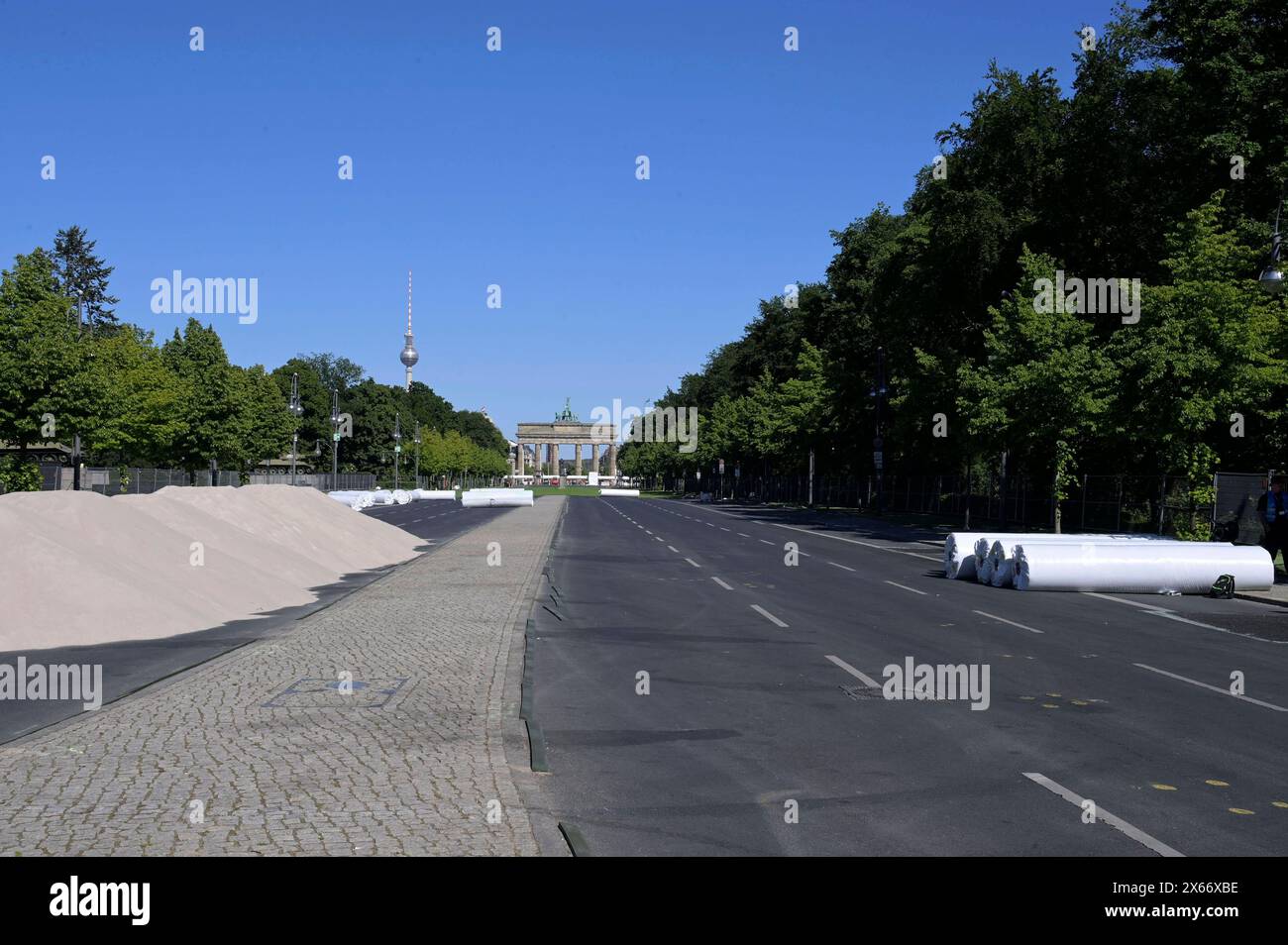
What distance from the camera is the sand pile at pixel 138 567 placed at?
13719 mm

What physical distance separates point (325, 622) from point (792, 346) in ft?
268

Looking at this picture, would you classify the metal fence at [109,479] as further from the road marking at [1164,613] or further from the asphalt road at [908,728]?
the road marking at [1164,613]

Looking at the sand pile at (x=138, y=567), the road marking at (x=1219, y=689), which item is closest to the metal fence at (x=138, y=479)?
the sand pile at (x=138, y=567)

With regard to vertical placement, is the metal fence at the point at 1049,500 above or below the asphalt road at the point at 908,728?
above

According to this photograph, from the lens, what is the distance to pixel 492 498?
73812mm

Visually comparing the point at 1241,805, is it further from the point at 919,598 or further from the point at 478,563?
the point at 478,563

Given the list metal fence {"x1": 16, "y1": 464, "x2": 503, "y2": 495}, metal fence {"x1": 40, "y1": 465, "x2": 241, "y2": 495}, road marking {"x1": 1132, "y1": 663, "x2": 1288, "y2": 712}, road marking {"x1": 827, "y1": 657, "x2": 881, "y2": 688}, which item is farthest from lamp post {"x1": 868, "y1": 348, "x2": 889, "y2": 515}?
road marking {"x1": 827, "y1": 657, "x2": 881, "y2": 688}

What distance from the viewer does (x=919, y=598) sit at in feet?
64.2

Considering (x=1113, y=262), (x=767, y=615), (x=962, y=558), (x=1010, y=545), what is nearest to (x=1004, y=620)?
(x=767, y=615)

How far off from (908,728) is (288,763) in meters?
4.87

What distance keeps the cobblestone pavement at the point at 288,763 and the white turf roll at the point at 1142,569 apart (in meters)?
12.7

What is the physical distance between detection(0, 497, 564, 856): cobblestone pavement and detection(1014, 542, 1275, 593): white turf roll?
1271 centimetres

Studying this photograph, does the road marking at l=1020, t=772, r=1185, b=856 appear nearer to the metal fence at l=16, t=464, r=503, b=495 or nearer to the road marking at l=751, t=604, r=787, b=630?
the road marking at l=751, t=604, r=787, b=630

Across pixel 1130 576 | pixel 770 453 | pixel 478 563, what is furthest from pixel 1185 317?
pixel 770 453
